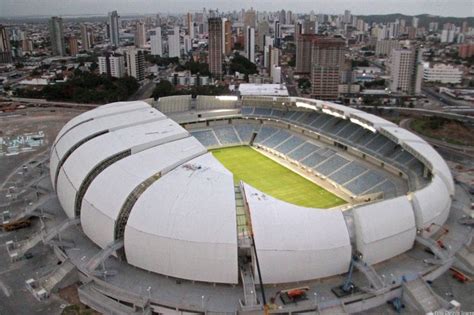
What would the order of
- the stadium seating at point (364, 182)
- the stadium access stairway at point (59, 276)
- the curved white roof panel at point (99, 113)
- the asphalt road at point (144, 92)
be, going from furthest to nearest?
the asphalt road at point (144, 92), the curved white roof panel at point (99, 113), the stadium seating at point (364, 182), the stadium access stairway at point (59, 276)

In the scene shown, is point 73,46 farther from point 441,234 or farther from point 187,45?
point 441,234

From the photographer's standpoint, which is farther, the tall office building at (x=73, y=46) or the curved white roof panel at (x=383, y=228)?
the tall office building at (x=73, y=46)

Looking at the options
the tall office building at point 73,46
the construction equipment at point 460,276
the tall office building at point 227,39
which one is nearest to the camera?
the construction equipment at point 460,276

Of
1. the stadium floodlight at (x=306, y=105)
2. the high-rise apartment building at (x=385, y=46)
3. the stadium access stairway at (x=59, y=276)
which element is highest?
the high-rise apartment building at (x=385, y=46)

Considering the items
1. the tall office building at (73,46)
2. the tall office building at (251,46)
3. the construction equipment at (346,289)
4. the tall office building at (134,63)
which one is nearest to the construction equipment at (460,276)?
the construction equipment at (346,289)

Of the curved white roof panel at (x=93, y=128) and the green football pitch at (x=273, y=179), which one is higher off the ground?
the curved white roof panel at (x=93, y=128)

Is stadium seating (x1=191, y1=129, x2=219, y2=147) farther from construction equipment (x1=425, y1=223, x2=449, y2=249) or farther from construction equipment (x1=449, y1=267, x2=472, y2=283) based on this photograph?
construction equipment (x1=449, y1=267, x2=472, y2=283)

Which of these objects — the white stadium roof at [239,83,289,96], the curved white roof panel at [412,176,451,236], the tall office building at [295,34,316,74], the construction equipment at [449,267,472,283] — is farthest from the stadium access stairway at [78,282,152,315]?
the tall office building at [295,34,316,74]

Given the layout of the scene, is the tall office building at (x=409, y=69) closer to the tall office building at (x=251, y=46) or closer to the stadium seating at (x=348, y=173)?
the tall office building at (x=251, y=46)
